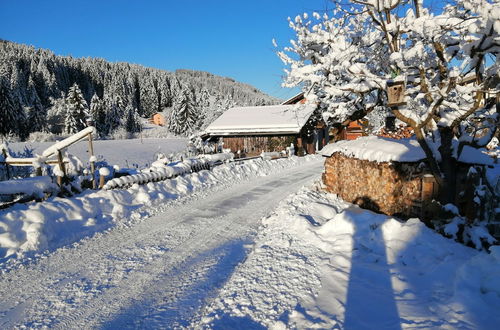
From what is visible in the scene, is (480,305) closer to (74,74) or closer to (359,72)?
(359,72)

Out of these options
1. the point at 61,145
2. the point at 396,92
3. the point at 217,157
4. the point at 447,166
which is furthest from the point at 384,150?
the point at 217,157

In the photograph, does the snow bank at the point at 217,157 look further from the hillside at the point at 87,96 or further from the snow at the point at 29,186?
the hillside at the point at 87,96

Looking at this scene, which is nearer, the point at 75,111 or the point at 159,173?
the point at 159,173

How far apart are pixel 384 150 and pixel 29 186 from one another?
9.85m

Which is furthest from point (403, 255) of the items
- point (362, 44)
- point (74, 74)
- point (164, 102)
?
point (74, 74)

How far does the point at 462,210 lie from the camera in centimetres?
757

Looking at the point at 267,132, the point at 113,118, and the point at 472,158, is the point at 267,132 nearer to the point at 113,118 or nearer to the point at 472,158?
the point at 472,158

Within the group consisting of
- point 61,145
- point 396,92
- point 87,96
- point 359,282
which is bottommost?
point 359,282

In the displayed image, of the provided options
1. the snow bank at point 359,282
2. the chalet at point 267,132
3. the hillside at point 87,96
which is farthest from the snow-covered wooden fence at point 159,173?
the hillside at point 87,96

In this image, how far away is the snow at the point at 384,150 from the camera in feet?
25.0

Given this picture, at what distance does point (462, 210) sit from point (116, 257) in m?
8.39

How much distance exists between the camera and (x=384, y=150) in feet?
27.6

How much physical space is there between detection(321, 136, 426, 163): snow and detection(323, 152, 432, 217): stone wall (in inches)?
13.2

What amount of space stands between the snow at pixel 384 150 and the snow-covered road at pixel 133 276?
161 inches
